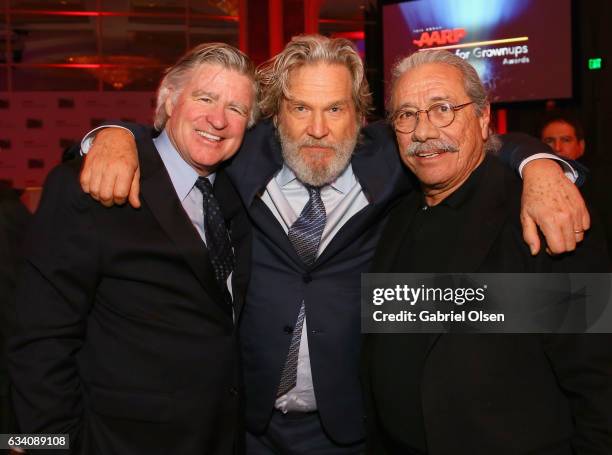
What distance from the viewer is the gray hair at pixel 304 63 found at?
2094 millimetres

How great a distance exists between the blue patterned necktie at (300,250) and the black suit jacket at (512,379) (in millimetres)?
458

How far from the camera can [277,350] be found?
1927 mm

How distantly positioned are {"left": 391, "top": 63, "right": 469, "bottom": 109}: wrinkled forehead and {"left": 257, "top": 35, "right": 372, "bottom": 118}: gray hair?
0.35 metres

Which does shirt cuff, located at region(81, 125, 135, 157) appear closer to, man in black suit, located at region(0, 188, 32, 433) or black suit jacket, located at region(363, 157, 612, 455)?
man in black suit, located at region(0, 188, 32, 433)

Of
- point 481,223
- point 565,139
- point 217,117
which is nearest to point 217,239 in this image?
point 217,117

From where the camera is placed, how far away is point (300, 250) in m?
1.95

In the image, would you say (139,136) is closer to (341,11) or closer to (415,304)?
(415,304)

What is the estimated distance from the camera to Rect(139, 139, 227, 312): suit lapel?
164 centimetres

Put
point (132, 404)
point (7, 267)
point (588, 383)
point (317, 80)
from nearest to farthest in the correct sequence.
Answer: point (588, 383), point (132, 404), point (317, 80), point (7, 267)

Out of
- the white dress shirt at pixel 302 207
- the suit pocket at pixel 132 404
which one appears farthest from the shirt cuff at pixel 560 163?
the suit pocket at pixel 132 404

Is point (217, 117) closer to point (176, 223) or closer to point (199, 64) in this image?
point (199, 64)

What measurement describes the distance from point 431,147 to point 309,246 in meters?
0.51

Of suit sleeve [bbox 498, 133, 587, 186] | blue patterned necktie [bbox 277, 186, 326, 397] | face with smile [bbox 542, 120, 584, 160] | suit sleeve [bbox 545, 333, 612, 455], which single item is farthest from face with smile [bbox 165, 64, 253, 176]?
face with smile [bbox 542, 120, 584, 160]

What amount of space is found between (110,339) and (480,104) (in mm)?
1316
